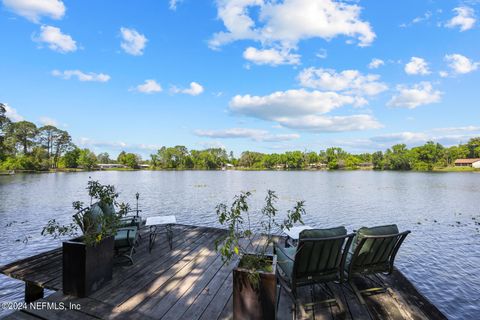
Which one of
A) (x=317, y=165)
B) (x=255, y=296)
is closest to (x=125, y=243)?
(x=255, y=296)

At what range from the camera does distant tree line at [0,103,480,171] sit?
5503 cm

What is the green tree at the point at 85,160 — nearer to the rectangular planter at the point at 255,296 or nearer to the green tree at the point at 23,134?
the green tree at the point at 23,134

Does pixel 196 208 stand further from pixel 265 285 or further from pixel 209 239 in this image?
pixel 265 285

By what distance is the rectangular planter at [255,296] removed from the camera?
2.33 meters

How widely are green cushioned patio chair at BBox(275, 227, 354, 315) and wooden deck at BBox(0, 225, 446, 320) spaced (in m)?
0.30

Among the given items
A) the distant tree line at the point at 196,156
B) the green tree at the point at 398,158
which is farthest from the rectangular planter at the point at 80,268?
the green tree at the point at 398,158

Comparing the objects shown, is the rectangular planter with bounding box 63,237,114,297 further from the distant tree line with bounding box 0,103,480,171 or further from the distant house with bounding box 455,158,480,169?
the distant house with bounding box 455,158,480,169

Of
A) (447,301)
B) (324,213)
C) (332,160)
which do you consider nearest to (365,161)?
(332,160)

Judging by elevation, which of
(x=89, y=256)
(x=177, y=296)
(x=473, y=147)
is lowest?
(x=177, y=296)

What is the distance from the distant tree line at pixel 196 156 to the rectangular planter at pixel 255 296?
5169 centimetres

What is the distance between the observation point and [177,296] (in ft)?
10.3

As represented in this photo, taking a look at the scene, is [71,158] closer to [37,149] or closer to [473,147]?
[37,149]

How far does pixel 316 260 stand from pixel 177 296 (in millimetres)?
1891

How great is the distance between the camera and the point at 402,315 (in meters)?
2.74
